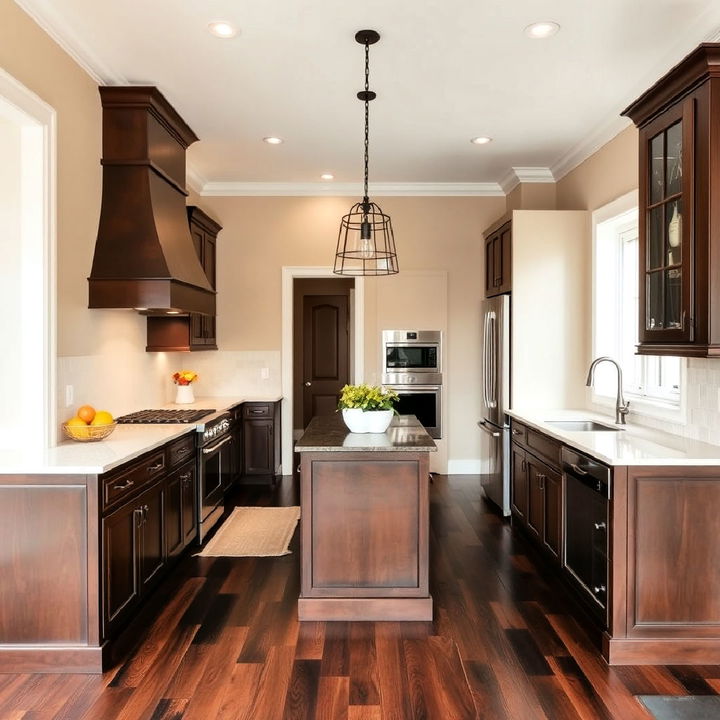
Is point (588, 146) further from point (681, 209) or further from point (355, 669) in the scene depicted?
point (355, 669)

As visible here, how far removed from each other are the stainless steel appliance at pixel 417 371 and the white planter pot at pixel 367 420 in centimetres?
278

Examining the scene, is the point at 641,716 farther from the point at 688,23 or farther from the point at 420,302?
the point at 420,302

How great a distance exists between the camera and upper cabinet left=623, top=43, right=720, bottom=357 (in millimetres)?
2641

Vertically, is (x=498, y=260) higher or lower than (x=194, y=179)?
lower

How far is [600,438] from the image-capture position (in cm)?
333

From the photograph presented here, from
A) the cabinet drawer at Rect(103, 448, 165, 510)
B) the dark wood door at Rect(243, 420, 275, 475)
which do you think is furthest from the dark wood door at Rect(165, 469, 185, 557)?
the dark wood door at Rect(243, 420, 275, 475)

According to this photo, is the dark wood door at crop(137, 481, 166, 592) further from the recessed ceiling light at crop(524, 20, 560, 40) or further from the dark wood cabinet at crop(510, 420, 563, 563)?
the recessed ceiling light at crop(524, 20, 560, 40)

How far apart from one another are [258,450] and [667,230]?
429 cm

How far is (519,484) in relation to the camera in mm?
4480

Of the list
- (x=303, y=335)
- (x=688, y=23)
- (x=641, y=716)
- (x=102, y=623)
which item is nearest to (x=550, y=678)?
(x=641, y=716)

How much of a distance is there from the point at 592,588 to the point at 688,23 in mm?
2933

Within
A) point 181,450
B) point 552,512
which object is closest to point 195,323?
point 181,450

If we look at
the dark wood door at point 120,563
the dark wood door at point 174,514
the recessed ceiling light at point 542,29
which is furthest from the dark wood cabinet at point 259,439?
the recessed ceiling light at point 542,29

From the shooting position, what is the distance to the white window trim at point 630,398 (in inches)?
136
